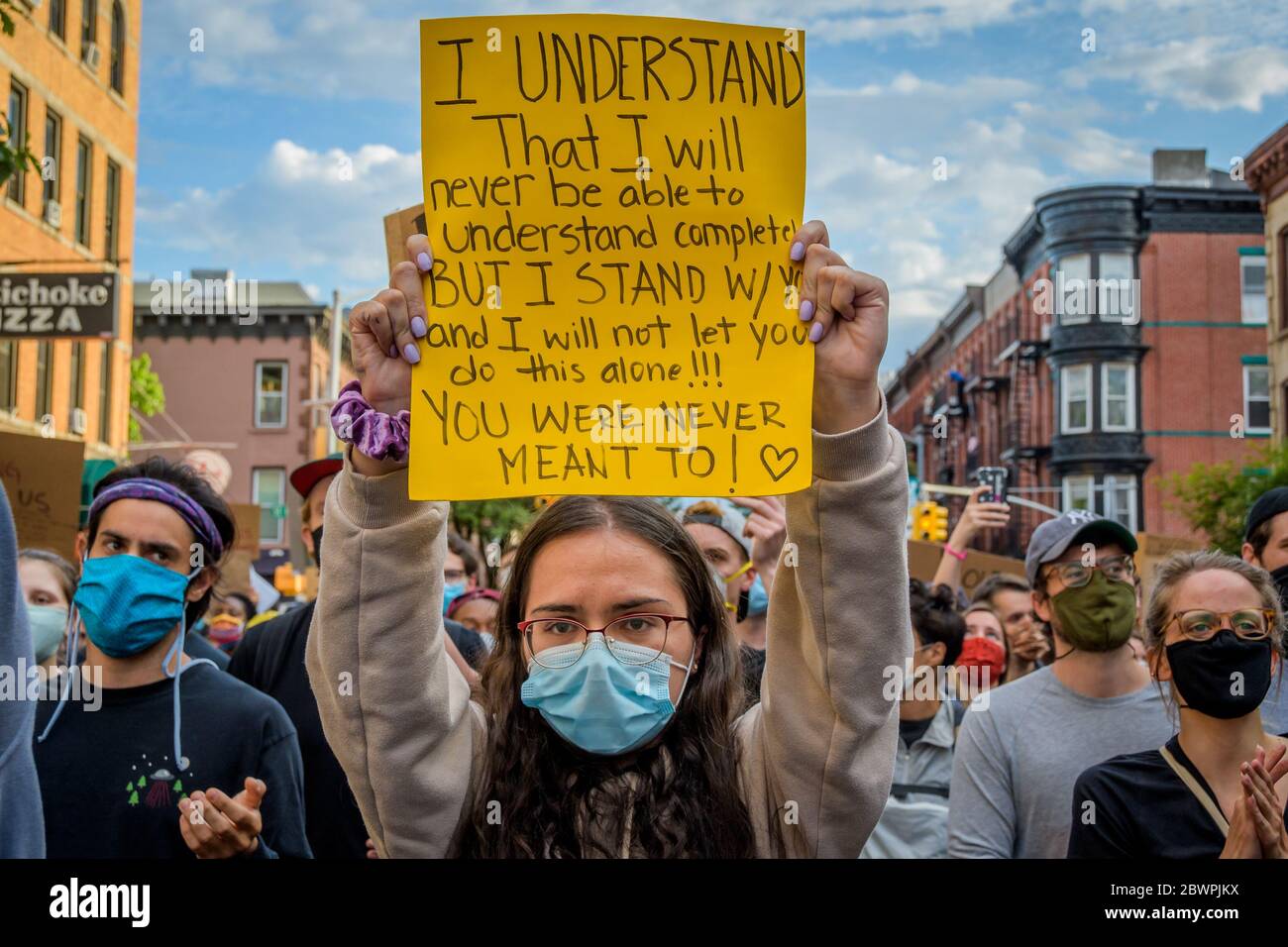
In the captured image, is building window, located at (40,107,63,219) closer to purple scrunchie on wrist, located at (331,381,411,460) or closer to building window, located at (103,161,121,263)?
building window, located at (103,161,121,263)

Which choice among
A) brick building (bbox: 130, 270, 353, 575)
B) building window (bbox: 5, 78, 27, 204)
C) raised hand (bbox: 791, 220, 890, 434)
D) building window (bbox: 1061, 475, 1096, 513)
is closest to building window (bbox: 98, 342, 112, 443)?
building window (bbox: 5, 78, 27, 204)

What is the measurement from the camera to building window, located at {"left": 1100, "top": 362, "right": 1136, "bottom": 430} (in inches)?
1772

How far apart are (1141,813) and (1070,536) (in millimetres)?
1434

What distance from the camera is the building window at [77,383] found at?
23125 mm

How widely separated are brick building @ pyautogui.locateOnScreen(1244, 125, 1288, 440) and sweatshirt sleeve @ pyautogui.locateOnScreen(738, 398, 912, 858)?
29.0 meters

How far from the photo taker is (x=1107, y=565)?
441cm

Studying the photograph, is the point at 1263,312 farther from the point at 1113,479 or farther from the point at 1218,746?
the point at 1218,746

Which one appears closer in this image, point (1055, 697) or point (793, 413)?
point (793, 413)

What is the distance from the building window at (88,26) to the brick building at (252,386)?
75.3 ft

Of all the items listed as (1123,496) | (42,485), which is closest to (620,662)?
(42,485)

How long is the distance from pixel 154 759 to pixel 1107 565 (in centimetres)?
286

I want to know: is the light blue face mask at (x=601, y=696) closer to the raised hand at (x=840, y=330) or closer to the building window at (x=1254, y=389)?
the raised hand at (x=840, y=330)

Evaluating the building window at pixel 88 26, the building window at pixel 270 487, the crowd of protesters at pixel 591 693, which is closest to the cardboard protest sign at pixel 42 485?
the crowd of protesters at pixel 591 693
